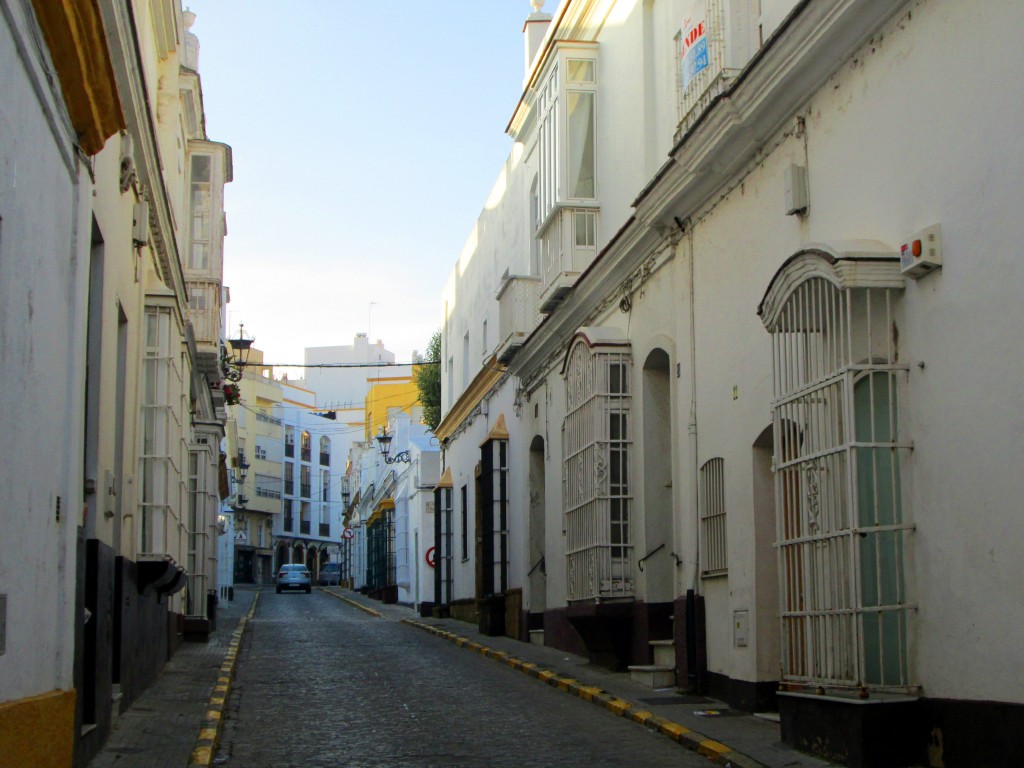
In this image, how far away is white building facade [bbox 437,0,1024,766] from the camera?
7.44 m

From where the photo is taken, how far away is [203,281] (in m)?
19.2

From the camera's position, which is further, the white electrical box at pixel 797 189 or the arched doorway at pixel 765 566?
the arched doorway at pixel 765 566

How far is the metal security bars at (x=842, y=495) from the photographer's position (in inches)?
321

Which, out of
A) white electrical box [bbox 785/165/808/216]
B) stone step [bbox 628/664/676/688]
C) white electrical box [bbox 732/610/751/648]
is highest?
white electrical box [bbox 785/165/808/216]

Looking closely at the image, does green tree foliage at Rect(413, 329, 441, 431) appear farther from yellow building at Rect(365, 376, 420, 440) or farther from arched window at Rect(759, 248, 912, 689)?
arched window at Rect(759, 248, 912, 689)

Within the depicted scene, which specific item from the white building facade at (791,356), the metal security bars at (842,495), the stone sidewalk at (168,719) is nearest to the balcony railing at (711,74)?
the white building facade at (791,356)

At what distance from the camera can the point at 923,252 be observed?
7.85 m

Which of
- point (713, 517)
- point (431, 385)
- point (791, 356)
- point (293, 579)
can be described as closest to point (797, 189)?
point (791, 356)

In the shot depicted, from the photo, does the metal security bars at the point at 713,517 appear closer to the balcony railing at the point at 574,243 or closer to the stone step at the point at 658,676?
the stone step at the point at 658,676

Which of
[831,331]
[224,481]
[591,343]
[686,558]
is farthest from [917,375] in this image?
[224,481]

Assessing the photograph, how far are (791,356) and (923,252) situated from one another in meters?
1.68

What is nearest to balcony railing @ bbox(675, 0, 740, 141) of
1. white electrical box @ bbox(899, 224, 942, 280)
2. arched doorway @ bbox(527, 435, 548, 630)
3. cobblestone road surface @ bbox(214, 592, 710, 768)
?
white electrical box @ bbox(899, 224, 942, 280)

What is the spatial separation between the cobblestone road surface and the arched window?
1350 mm

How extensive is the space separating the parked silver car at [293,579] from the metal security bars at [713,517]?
4300cm
